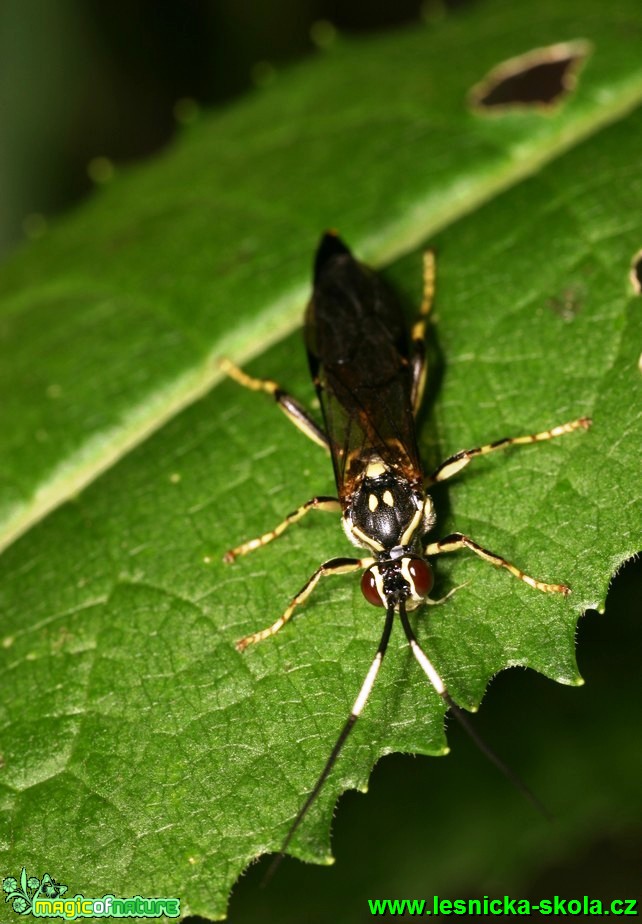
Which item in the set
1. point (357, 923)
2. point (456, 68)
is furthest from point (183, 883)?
point (456, 68)

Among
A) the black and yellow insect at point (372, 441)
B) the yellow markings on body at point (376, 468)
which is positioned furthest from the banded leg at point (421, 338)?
the yellow markings on body at point (376, 468)

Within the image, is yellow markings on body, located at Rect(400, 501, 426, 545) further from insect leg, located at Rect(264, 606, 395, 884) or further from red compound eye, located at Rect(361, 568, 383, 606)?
insect leg, located at Rect(264, 606, 395, 884)

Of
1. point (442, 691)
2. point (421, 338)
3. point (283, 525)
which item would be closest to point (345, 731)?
point (442, 691)

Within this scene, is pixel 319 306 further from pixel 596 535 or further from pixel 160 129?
pixel 160 129

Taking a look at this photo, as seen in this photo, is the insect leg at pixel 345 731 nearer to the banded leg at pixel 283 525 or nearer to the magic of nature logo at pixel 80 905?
the magic of nature logo at pixel 80 905

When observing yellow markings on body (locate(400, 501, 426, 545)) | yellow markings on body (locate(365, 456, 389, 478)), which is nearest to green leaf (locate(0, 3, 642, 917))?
yellow markings on body (locate(400, 501, 426, 545))

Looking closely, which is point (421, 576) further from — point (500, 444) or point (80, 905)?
point (80, 905)

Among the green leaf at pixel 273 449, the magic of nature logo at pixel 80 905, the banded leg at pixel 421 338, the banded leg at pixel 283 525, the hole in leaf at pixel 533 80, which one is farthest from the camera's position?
the hole in leaf at pixel 533 80
